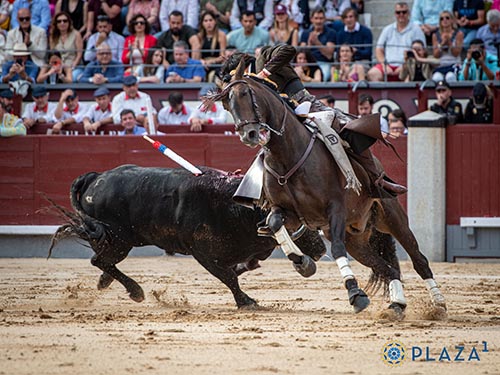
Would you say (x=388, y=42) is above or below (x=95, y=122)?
above

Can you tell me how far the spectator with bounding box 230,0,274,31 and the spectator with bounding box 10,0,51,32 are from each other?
282 centimetres

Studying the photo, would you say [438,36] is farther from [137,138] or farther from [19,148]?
[19,148]

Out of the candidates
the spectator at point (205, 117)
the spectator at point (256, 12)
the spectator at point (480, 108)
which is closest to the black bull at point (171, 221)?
the spectator at point (205, 117)

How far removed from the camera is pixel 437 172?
1270cm

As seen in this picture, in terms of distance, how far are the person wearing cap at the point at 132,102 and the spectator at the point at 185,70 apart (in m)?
0.74

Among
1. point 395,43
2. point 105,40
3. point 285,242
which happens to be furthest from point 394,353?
point 105,40

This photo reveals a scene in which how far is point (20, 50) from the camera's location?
1472cm

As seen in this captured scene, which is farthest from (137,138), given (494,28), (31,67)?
(494,28)

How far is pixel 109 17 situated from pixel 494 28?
5.39 m

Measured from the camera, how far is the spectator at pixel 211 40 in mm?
14148

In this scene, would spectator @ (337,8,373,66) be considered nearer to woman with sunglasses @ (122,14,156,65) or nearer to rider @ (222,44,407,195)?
woman with sunglasses @ (122,14,156,65)

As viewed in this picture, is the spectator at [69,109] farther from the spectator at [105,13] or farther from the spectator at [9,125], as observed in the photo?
the spectator at [105,13]

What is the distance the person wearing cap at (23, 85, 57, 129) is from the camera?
13969 mm

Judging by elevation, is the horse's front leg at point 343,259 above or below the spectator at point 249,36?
below
